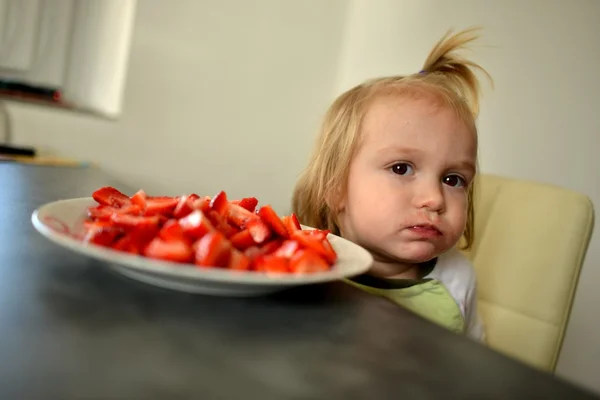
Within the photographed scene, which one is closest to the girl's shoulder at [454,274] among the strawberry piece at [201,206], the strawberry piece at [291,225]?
the strawberry piece at [291,225]

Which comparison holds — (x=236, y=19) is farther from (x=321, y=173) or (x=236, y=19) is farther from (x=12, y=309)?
(x=12, y=309)

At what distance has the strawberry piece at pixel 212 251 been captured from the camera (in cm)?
46

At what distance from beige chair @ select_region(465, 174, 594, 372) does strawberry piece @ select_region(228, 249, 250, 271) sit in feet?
2.68

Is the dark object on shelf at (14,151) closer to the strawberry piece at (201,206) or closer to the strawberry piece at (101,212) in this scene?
the strawberry piece at (101,212)

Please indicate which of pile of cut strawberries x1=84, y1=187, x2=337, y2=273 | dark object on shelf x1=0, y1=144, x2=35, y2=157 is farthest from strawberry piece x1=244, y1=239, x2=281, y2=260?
dark object on shelf x1=0, y1=144, x2=35, y2=157

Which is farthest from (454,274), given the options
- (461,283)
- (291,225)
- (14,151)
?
(14,151)

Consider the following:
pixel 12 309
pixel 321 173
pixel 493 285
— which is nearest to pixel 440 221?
pixel 321 173

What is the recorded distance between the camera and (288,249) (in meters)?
0.52

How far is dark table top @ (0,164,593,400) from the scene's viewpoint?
30cm

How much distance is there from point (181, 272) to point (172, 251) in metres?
0.07

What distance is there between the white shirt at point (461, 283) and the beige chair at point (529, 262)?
0.12 meters

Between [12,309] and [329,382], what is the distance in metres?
0.23

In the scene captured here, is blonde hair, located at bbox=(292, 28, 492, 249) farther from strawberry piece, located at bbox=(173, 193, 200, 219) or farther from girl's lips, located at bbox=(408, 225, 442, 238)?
strawberry piece, located at bbox=(173, 193, 200, 219)

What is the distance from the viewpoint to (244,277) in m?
0.41
